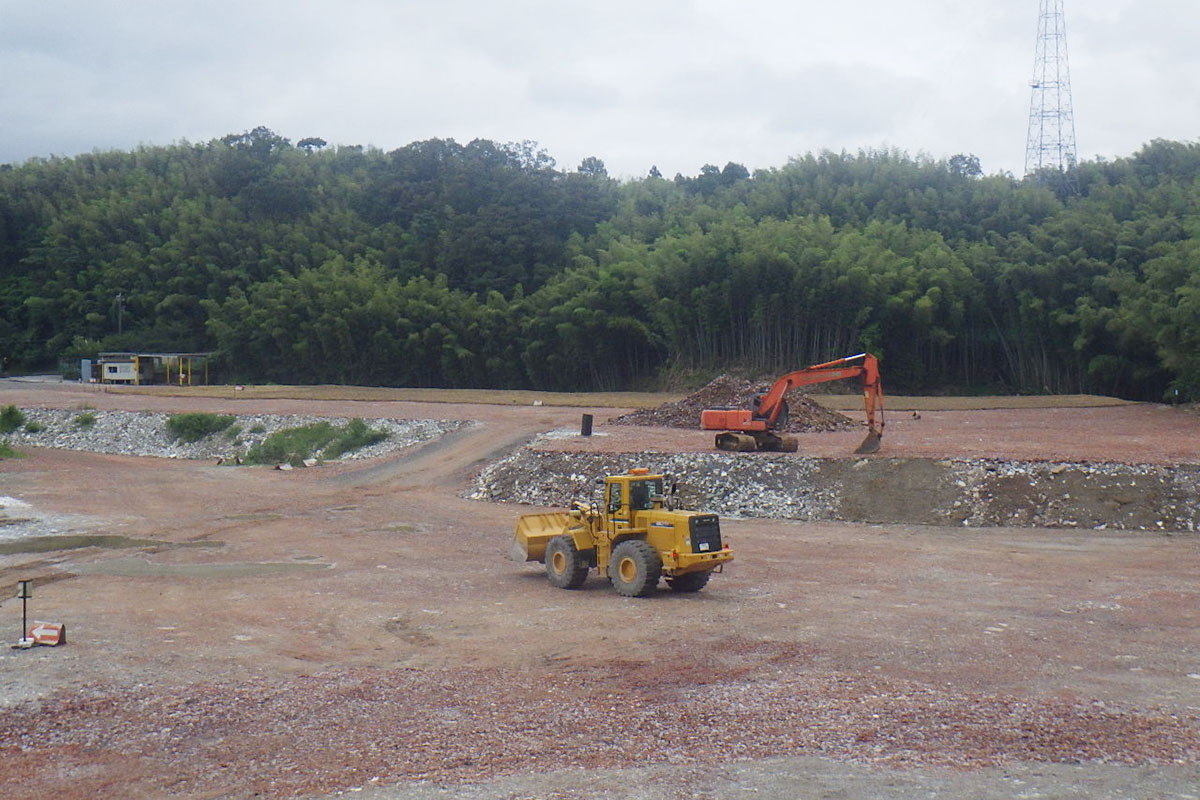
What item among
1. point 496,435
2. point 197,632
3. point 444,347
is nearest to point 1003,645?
point 197,632

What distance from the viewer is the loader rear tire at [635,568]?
12727 mm

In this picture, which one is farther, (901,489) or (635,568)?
(901,489)

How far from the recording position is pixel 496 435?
3131 centimetres

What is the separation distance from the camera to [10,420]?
4031 centimetres

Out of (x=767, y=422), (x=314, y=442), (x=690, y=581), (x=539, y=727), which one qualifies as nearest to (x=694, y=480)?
(x=767, y=422)

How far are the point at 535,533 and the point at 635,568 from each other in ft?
7.18

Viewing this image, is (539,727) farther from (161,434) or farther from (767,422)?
(161,434)

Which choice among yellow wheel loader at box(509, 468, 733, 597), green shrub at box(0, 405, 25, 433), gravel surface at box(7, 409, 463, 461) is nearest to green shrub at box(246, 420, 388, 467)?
gravel surface at box(7, 409, 463, 461)

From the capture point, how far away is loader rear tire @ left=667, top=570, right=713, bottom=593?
43.1 feet

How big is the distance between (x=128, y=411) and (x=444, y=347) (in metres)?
20.2

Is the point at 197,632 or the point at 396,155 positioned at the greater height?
the point at 396,155

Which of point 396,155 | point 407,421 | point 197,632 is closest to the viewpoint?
point 197,632

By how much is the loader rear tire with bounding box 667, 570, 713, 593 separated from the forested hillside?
91.1 feet

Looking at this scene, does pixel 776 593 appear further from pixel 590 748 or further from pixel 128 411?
pixel 128 411
